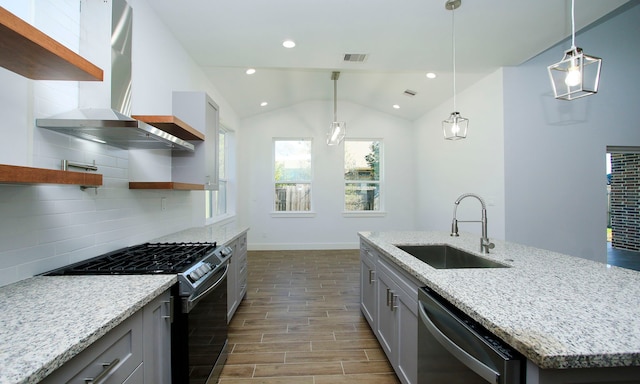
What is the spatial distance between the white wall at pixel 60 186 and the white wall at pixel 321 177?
375 centimetres

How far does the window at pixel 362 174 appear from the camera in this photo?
657cm

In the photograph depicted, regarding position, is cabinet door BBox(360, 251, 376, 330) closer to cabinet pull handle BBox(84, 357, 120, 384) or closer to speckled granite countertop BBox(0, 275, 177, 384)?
speckled granite countertop BBox(0, 275, 177, 384)

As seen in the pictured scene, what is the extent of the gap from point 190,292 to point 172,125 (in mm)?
1330

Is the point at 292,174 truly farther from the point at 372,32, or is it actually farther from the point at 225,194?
the point at 372,32

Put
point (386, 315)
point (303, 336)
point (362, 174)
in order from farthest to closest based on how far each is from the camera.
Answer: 1. point (362, 174)
2. point (303, 336)
3. point (386, 315)

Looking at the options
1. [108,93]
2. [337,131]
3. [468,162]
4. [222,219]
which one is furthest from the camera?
[222,219]

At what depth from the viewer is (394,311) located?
1.89 m

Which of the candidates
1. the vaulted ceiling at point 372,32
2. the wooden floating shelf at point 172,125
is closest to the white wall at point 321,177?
the vaulted ceiling at point 372,32

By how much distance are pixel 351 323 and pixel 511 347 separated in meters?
2.12

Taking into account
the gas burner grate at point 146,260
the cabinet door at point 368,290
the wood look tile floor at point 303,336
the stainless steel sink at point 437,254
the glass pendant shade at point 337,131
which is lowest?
the wood look tile floor at point 303,336

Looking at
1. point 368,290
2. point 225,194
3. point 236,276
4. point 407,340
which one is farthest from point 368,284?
point 225,194

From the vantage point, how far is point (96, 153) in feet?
5.92

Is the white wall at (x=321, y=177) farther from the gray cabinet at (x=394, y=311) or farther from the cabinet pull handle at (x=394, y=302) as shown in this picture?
the cabinet pull handle at (x=394, y=302)

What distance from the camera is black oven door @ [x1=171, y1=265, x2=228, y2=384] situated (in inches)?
54.1
